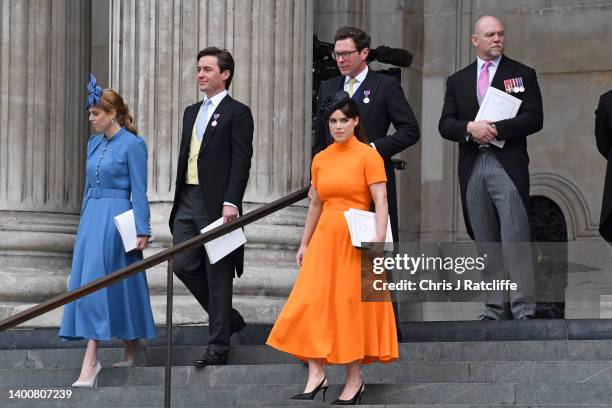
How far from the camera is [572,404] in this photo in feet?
31.1

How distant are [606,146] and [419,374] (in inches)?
86.1

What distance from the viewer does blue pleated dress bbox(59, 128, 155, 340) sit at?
11.2 m

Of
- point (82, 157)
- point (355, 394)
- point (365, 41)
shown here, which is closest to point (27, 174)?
point (82, 157)

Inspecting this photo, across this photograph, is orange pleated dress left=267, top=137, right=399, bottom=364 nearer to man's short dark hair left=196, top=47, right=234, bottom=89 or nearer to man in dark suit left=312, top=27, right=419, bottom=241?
man in dark suit left=312, top=27, right=419, bottom=241

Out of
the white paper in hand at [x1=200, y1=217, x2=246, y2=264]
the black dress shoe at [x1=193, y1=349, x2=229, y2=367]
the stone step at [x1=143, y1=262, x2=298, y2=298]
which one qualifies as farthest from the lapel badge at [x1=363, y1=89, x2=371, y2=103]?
the stone step at [x1=143, y1=262, x2=298, y2=298]

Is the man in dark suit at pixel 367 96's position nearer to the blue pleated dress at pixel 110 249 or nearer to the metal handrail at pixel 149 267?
the metal handrail at pixel 149 267

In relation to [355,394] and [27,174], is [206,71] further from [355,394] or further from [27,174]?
[27,174]


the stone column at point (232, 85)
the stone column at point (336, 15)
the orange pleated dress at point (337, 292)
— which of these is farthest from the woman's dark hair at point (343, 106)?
the stone column at point (336, 15)

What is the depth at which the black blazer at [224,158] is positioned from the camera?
444 inches

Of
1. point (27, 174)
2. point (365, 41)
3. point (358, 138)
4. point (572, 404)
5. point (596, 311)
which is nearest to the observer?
point (572, 404)

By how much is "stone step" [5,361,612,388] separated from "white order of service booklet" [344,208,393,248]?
838 mm

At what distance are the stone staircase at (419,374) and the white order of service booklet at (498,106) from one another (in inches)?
51.1

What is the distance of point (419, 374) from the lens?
10422mm

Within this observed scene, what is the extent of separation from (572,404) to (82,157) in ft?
22.2
